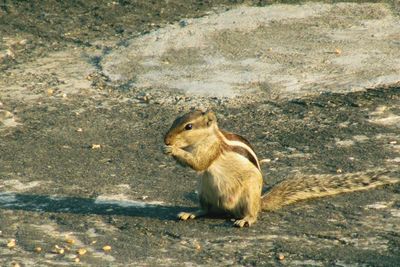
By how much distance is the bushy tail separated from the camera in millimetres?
6730

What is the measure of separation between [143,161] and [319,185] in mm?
1359

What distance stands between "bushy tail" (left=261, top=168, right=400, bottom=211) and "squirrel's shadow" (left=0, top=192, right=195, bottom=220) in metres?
0.52

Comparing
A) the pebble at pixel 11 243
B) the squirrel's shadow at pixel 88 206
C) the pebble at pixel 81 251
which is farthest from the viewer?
the squirrel's shadow at pixel 88 206

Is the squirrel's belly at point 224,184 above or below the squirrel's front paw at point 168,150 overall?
below

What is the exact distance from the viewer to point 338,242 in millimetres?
6133

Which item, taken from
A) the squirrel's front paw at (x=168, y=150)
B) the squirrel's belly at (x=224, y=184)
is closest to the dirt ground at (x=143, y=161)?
the squirrel's belly at (x=224, y=184)

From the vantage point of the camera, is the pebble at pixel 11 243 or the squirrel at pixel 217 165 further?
the squirrel at pixel 217 165

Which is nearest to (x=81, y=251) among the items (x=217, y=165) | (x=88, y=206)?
(x=88, y=206)

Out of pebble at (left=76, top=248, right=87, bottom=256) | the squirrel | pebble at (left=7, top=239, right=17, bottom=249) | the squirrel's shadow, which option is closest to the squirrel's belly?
the squirrel

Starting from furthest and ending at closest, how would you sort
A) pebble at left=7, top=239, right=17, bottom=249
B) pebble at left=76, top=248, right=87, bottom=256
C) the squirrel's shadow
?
1. the squirrel's shadow
2. pebble at left=7, top=239, right=17, bottom=249
3. pebble at left=76, top=248, right=87, bottom=256

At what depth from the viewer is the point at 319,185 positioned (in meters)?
6.87

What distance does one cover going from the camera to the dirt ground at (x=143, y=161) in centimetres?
609

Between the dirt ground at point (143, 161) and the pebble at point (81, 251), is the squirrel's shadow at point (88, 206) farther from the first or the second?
the pebble at point (81, 251)

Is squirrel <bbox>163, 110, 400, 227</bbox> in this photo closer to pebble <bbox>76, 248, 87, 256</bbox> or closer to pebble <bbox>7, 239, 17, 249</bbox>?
pebble <bbox>76, 248, 87, 256</bbox>
